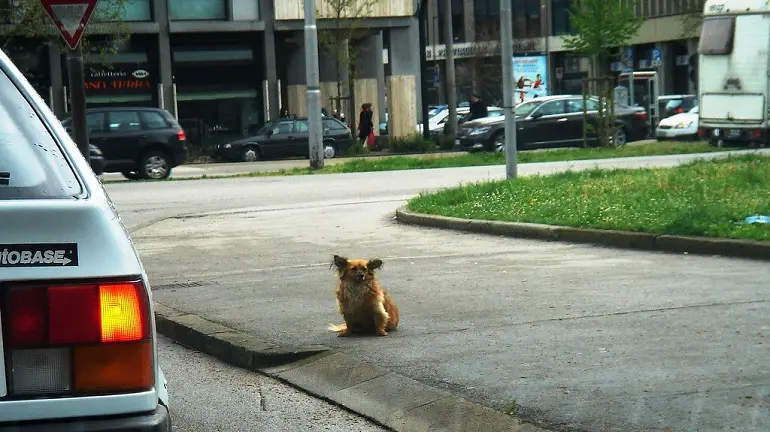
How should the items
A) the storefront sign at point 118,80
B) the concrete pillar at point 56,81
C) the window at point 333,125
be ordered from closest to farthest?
the window at point 333,125 < the concrete pillar at point 56,81 < the storefront sign at point 118,80

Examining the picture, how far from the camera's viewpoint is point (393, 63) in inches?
1790

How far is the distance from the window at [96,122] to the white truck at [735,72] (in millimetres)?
14161

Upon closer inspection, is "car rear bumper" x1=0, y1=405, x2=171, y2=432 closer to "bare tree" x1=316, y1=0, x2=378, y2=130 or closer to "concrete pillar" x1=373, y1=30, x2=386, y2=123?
"bare tree" x1=316, y1=0, x2=378, y2=130

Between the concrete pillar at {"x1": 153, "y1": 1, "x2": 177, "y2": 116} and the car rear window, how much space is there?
1535 inches

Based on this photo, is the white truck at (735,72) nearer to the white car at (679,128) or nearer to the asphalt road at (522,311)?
the white car at (679,128)

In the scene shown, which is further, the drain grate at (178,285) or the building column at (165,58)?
the building column at (165,58)

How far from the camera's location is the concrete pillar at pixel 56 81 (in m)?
41.3

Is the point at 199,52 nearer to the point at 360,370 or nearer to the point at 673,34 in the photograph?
the point at 673,34

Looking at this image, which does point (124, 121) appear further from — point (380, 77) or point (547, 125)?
point (380, 77)

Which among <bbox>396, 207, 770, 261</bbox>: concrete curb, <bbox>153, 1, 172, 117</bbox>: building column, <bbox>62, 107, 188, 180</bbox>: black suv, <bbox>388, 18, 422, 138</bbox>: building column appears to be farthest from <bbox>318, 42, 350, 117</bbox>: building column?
<bbox>396, 207, 770, 261</bbox>: concrete curb

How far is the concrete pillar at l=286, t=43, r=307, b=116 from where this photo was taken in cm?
4532

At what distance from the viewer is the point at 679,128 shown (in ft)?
130

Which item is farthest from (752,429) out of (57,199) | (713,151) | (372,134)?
(372,134)

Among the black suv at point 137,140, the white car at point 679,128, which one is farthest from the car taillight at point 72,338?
the white car at point 679,128
